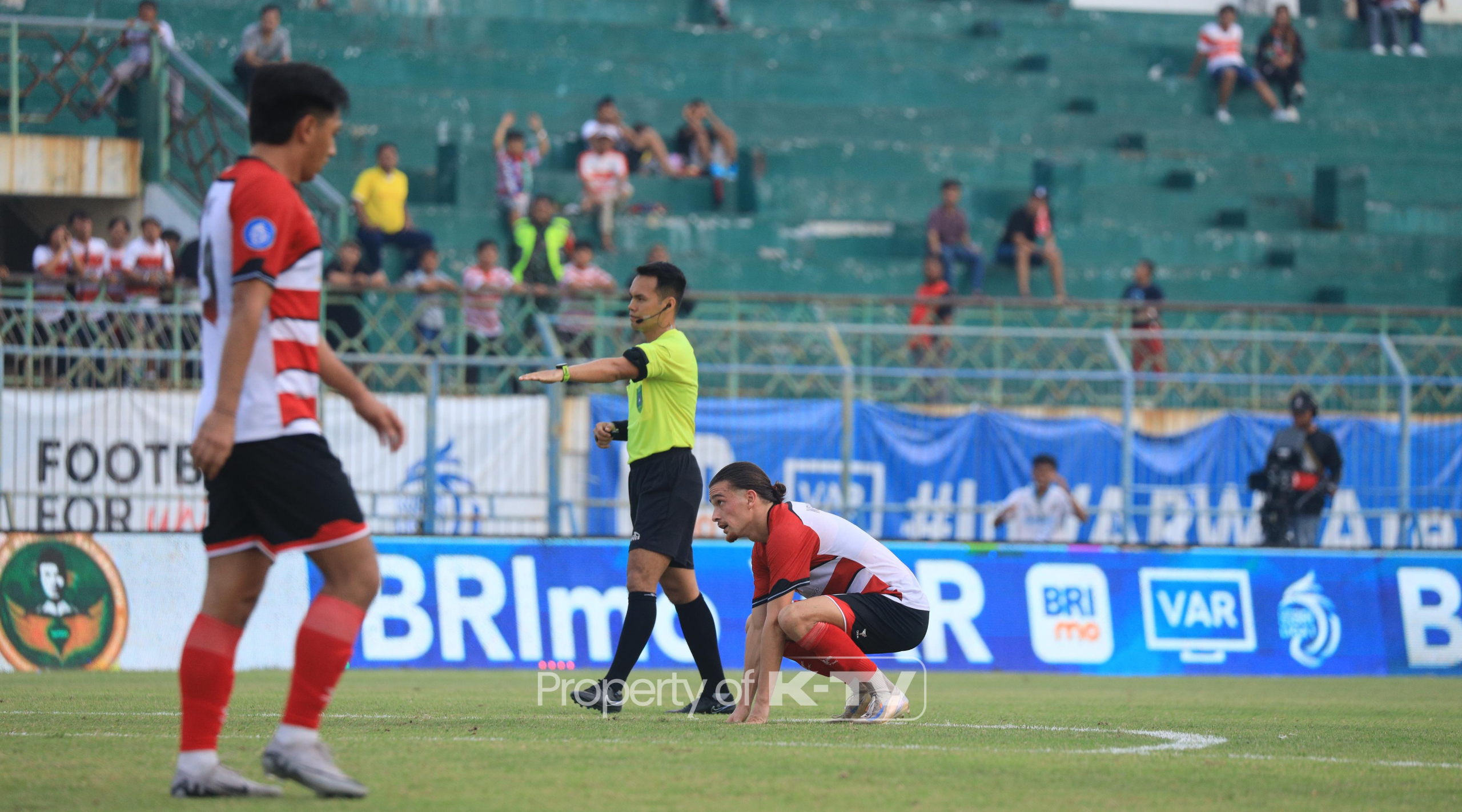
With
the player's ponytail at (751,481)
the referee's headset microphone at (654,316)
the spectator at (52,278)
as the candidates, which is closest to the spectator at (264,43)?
the spectator at (52,278)

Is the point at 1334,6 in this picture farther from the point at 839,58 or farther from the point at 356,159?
the point at 356,159

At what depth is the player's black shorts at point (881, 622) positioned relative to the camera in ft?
27.0

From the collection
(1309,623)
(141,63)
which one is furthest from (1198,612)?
(141,63)

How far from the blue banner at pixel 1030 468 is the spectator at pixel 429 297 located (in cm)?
219

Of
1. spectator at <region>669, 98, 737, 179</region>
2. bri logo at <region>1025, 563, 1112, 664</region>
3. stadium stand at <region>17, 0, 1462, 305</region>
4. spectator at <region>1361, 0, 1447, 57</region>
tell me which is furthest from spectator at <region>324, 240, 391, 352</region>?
spectator at <region>1361, 0, 1447, 57</region>

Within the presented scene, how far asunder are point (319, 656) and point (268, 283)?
3.80 feet

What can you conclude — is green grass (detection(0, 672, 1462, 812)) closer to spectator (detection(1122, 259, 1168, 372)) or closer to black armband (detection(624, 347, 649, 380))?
black armband (detection(624, 347, 649, 380))

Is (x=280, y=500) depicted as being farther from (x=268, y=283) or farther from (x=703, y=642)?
(x=703, y=642)

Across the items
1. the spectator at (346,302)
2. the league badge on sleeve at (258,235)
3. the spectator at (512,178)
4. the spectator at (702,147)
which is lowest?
the league badge on sleeve at (258,235)

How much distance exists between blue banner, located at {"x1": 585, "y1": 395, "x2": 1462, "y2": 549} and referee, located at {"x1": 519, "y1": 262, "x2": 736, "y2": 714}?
649 centimetres

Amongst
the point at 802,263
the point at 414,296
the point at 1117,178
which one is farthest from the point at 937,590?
the point at 1117,178

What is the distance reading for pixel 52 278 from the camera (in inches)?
655

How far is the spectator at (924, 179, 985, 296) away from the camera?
72.6ft

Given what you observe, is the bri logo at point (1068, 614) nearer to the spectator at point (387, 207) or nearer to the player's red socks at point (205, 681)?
the spectator at point (387, 207)
